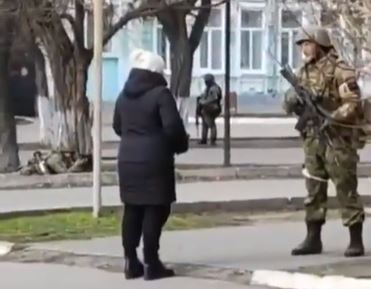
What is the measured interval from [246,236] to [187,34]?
17.1m

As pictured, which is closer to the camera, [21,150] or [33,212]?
[33,212]

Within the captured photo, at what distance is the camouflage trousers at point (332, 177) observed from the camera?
36.9 ft

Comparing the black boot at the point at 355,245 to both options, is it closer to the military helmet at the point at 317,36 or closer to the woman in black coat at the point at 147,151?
the military helmet at the point at 317,36

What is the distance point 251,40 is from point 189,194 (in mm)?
36429

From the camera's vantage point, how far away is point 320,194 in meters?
11.6

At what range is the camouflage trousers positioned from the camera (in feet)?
36.9

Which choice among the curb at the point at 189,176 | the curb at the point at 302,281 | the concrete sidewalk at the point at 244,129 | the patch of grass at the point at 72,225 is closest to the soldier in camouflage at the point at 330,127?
the curb at the point at 302,281

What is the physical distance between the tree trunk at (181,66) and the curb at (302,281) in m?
19.8

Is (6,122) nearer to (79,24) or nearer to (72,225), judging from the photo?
(79,24)

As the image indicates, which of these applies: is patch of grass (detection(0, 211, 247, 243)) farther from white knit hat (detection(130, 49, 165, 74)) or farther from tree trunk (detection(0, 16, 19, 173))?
tree trunk (detection(0, 16, 19, 173))

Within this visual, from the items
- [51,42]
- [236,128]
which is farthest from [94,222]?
[236,128]

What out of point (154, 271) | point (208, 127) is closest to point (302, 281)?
point (154, 271)

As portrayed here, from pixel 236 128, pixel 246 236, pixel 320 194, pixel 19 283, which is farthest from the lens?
pixel 236 128

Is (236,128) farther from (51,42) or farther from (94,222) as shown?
(94,222)
